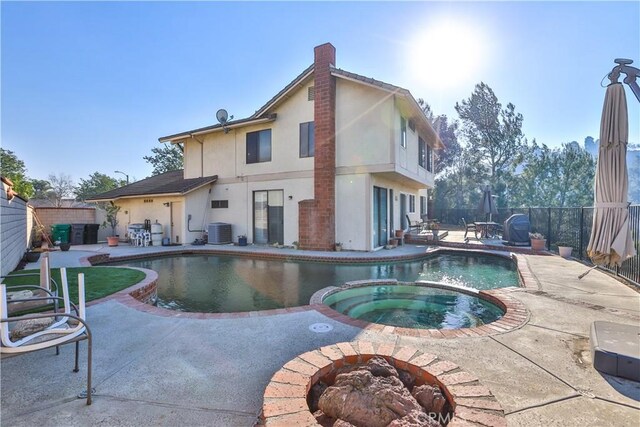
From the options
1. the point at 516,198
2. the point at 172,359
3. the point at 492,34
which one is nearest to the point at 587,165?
the point at 516,198

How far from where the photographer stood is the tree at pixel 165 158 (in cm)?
3356

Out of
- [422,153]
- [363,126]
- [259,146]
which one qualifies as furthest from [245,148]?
[422,153]

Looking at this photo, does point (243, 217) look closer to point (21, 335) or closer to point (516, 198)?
point (21, 335)

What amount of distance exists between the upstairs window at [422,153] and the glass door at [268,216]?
7494 mm

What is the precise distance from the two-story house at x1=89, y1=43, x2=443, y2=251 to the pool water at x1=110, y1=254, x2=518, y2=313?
2567 millimetres

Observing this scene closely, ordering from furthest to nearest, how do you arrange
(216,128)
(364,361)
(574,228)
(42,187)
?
(42,187) < (216,128) < (574,228) < (364,361)

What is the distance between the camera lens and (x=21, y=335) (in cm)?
274

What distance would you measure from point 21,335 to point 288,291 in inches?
164

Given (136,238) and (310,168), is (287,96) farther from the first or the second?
(136,238)

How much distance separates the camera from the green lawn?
17.0 feet

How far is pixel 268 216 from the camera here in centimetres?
1337

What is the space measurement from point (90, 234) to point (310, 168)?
12.4 meters

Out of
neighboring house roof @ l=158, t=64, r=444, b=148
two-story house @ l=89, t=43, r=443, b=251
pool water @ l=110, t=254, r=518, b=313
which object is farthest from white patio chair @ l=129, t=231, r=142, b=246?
neighboring house roof @ l=158, t=64, r=444, b=148

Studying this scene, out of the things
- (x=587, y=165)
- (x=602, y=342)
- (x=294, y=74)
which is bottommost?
(x=602, y=342)
